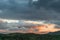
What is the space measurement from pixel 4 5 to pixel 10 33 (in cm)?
60

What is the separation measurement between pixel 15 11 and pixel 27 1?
30 centimetres

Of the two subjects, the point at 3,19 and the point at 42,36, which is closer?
the point at 3,19

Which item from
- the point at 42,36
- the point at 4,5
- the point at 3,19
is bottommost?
the point at 42,36

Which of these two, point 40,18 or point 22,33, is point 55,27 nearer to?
point 40,18

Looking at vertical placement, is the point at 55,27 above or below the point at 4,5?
below

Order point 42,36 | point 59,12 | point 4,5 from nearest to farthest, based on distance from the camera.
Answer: point 4,5 → point 59,12 → point 42,36

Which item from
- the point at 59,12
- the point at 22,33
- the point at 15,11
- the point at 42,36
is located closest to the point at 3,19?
the point at 15,11

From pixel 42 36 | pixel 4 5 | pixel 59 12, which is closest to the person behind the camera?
pixel 4 5

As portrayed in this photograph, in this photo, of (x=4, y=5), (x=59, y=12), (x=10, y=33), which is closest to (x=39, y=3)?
(x=59, y=12)

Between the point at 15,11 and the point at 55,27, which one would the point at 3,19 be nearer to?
the point at 15,11

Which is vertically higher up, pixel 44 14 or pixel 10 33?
pixel 44 14

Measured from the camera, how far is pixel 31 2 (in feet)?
9.05

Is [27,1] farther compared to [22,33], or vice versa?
[22,33]

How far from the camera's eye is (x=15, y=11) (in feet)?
9.21
